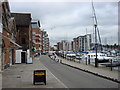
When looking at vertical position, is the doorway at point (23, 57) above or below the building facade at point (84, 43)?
below

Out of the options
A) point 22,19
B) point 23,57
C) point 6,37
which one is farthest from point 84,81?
point 22,19

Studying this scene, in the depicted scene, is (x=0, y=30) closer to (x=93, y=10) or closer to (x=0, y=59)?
(x=0, y=59)

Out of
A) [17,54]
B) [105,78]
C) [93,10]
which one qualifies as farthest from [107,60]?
[105,78]

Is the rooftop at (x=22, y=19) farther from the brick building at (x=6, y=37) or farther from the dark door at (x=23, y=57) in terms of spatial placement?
the brick building at (x=6, y=37)

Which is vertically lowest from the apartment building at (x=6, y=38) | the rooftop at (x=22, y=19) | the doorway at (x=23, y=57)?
the doorway at (x=23, y=57)

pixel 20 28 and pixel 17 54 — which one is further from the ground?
pixel 20 28

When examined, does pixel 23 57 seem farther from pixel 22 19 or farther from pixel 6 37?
pixel 22 19

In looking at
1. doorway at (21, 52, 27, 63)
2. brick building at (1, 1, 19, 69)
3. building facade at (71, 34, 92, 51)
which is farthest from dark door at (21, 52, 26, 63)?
building facade at (71, 34, 92, 51)

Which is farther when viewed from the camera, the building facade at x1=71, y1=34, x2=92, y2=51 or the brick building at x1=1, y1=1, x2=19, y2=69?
the building facade at x1=71, y1=34, x2=92, y2=51

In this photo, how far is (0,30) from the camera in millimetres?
19047

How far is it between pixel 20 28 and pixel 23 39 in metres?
2.95

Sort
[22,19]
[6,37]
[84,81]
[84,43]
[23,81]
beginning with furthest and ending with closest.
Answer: [84,43] → [22,19] → [6,37] → [84,81] → [23,81]

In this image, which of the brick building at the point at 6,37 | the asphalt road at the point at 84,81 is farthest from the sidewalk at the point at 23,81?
the brick building at the point at 6,37

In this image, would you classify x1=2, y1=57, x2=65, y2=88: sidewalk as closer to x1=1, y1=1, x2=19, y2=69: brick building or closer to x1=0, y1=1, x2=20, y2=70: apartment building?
x1=0, y1=1, x2=20, y2=70: apartment building
